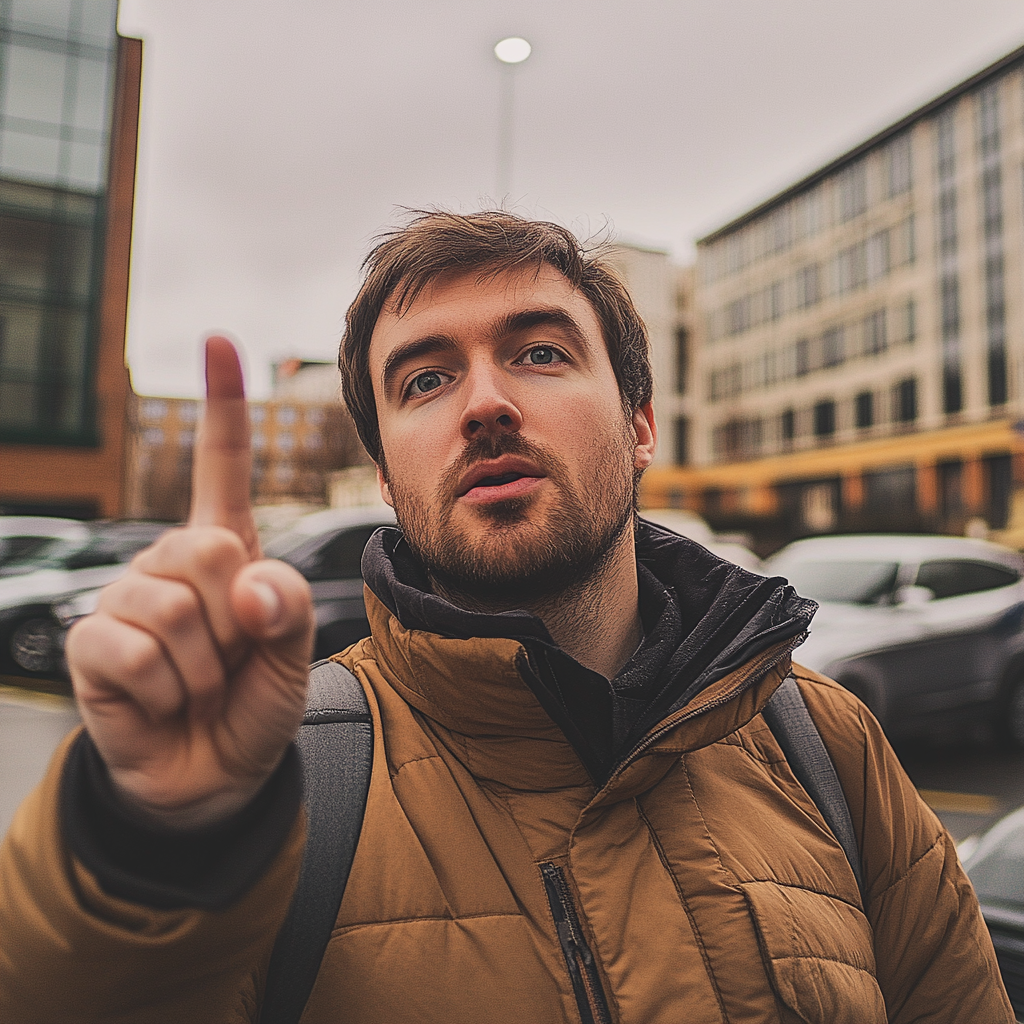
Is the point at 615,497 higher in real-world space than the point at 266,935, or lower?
higher

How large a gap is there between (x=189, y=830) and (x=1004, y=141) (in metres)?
36.6

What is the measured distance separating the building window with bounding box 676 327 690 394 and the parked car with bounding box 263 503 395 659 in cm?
3893

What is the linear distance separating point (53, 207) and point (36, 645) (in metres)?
17.5

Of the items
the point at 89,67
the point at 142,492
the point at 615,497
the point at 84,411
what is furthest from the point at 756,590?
the point at 142,492

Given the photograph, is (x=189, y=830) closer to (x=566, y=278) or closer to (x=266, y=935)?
(x=266, y=935)

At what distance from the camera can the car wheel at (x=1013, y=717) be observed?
23.9 feet

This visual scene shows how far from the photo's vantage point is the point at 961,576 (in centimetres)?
755

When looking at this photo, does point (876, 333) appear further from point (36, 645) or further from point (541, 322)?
point (541, 322)

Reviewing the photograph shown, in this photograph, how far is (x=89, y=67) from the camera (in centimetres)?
2309

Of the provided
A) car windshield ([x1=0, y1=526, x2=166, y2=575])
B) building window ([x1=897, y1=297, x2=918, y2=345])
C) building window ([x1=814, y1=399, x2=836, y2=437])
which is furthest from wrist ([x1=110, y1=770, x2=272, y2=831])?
building window ([x1=814, y1=399, x2=836, y2=437])

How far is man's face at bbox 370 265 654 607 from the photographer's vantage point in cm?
164

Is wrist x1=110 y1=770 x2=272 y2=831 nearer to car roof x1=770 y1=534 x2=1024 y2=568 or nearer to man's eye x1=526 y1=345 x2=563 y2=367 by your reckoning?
man's eye x1=526 y1=345 x2=563 y2=367

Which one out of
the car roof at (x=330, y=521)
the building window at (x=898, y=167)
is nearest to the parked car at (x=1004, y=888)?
the car roof at (x=330, y=521)

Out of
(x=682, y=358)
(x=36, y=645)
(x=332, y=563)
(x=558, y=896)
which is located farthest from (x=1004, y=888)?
(x=682, y=358)
